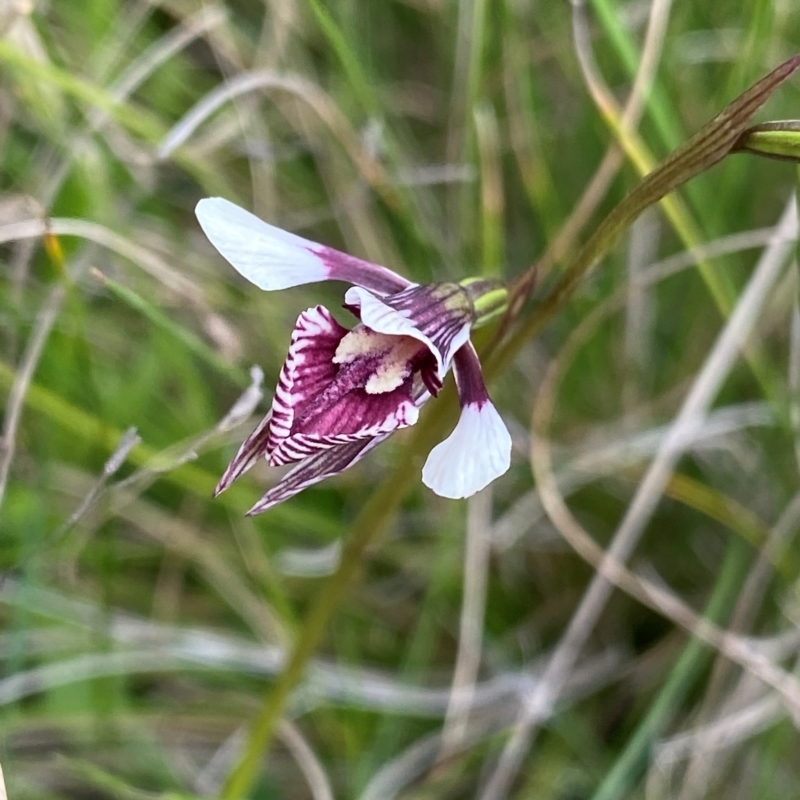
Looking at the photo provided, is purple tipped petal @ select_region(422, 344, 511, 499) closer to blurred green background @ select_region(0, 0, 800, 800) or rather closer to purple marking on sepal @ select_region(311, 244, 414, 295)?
purple marking on sepal @ select_region(311, 244, 414, 295)

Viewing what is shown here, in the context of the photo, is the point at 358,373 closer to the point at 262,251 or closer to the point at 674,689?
the point at 262,251

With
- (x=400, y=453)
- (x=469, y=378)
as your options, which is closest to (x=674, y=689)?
(x=400, y=453)

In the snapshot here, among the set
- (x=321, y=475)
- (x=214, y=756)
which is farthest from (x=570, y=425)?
(x=321, y=475)

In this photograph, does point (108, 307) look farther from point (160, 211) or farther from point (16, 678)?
point (16, 678)

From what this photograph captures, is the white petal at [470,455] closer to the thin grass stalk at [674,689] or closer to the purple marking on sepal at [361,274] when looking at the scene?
the purple marking on sepal at [361,274]

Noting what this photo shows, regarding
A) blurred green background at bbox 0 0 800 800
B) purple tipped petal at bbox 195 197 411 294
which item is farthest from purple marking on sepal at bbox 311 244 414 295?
blurred green background at bbox 0 0 800 800
